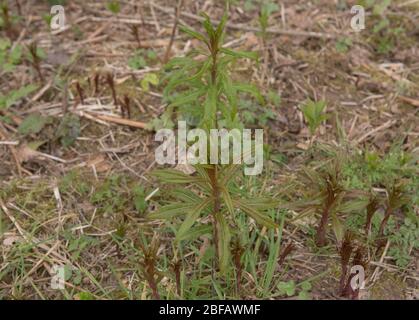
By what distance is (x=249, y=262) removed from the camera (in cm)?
279

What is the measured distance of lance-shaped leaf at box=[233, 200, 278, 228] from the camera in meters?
2.49

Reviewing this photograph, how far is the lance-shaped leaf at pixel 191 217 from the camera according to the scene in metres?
2.43

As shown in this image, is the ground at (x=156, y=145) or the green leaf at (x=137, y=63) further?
the green leaf at (x=137, y=63)

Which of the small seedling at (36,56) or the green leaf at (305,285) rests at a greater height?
the small seedling at (36,56)

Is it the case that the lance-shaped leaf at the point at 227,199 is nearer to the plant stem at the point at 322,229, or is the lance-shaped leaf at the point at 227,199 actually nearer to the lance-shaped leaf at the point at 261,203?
the lance-shaped leaf at the point at 261,203

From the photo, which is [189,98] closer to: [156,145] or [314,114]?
[156,145]

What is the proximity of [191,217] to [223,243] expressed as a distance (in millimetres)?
205

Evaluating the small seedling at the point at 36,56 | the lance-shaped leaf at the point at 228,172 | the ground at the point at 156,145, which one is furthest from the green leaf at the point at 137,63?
the lance-shaped leaf at the point at 228,172

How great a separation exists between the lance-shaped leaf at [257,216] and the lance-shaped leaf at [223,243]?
0.38 ft

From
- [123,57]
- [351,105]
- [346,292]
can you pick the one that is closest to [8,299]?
[346,292]

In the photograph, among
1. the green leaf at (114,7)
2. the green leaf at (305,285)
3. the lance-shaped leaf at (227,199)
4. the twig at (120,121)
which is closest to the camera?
the lance-shaped leaf at (227,199)

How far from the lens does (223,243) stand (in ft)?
8.13

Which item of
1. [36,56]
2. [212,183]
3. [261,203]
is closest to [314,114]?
[261,203]

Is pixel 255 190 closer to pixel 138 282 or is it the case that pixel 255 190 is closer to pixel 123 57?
pixel 138 282
